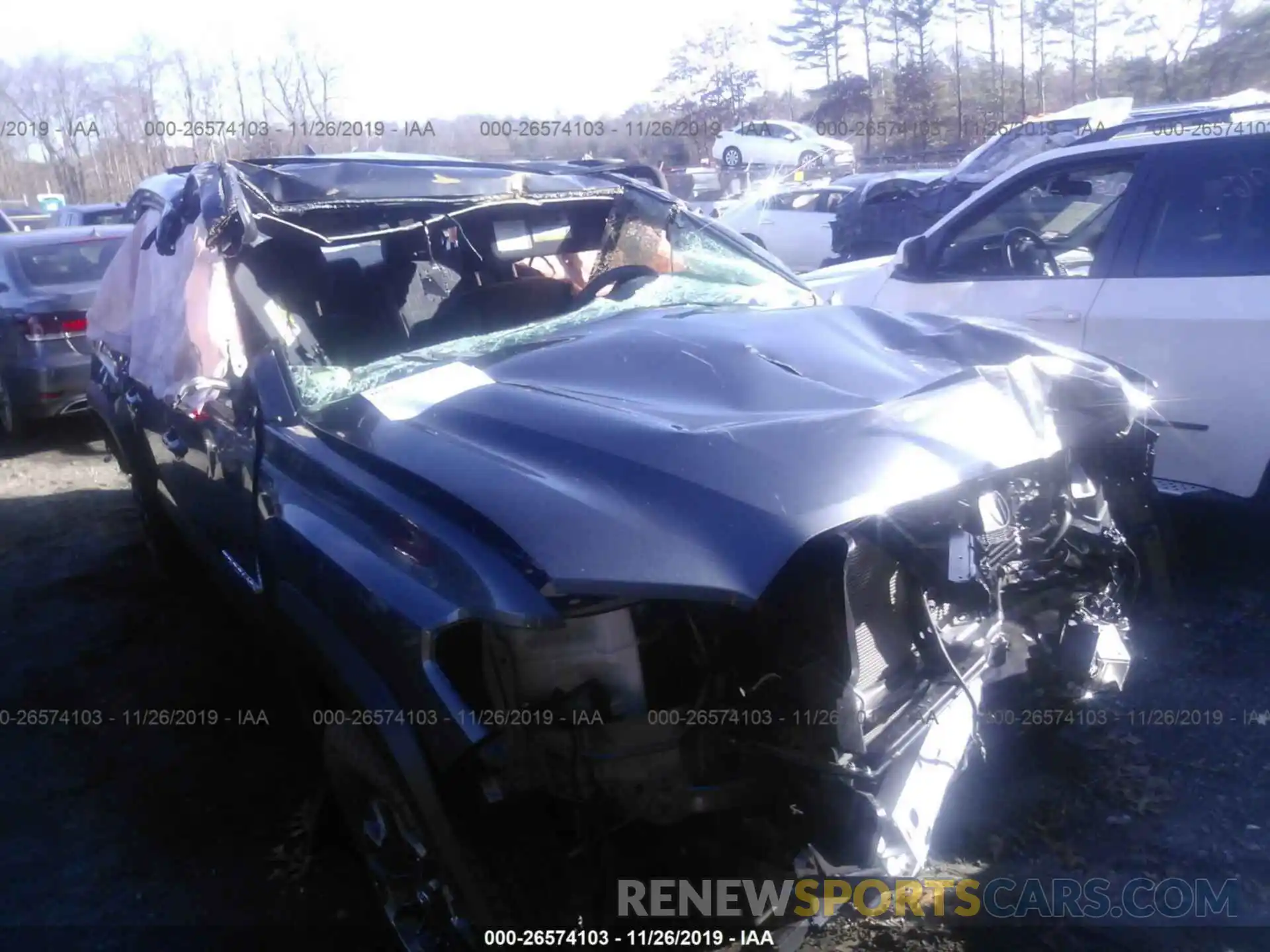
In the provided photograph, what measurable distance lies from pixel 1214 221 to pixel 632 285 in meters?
2.44

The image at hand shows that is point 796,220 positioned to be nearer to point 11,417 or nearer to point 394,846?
point 11,417

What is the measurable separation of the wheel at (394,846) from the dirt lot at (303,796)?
41cm

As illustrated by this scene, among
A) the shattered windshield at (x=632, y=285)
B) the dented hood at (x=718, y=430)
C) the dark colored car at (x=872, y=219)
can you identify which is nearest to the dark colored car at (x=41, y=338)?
the shattered windshield at (x=632, y=285)

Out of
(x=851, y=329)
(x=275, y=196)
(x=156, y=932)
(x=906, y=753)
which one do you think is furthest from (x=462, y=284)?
(x=906, y=753)

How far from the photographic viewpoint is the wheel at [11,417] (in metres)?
7.64

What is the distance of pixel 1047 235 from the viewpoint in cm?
573

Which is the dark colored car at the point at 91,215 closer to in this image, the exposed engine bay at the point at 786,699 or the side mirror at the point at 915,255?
the side mirror at the point at 915,255

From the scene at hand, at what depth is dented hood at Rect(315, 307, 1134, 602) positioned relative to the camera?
6.50 feet

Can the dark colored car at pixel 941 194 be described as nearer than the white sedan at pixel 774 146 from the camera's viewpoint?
Yes

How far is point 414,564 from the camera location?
2.14m

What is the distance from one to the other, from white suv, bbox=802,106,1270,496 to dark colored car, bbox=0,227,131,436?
6.06 m

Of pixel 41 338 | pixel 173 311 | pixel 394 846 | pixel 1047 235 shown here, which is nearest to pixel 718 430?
pixel 394 846

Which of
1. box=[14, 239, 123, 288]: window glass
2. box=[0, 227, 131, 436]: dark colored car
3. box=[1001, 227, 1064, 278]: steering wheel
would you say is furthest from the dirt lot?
box=[14, 239, 123, 288]: window glass

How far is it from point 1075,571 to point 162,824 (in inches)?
115
